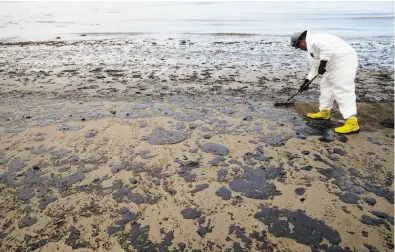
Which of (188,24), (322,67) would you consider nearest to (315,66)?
(322,67)

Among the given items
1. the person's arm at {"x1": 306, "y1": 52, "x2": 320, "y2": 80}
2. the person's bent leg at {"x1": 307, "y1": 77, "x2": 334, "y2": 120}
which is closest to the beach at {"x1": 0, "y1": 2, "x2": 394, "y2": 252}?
the person's bent leg at {"x1": 307, "y1": 77, "x2": 334, "y2": 120}

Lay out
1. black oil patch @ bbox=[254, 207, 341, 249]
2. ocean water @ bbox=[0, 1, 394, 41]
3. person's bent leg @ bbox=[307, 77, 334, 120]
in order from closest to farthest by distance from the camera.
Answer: black oil patch @ bbox=[254, 207, 341, 249]
person's bent leg @ bbox=[307, 77, 334, 120]
ocean water @ bbox=[0, 1, 394, 41]

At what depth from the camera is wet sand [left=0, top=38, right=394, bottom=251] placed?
2.67 meters

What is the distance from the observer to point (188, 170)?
3594 mm

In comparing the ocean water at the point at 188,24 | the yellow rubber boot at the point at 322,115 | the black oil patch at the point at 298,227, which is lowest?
the black oil patch at the point at 298,227

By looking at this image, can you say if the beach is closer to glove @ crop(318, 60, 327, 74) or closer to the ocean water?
glove @ crop(318, 60, 327, 74)

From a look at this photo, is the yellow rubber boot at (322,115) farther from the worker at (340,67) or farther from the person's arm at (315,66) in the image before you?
the person's arm at (315,66)

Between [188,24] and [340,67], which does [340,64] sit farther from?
[188,24]

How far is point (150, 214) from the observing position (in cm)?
290

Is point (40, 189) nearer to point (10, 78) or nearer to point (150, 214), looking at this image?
point (150, 214)

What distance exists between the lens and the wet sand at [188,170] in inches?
105

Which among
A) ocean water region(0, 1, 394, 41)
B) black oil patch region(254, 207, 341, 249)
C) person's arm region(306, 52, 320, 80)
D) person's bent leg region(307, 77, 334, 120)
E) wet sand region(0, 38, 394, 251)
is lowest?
black oil patch region(254, 207, 341, 249)

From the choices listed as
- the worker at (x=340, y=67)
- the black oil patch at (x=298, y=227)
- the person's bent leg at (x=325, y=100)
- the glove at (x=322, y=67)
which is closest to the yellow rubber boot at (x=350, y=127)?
the worker at (x=340, y=67)

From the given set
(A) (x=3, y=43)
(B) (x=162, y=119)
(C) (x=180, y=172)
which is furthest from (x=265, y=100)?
(A) (x=3, y=43)
